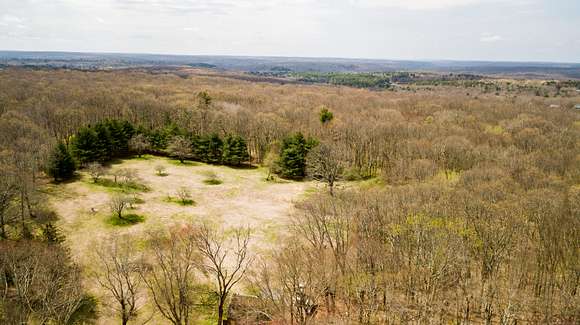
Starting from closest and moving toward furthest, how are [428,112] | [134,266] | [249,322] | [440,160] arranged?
[249,322] → [134,266] → [440,160] → [428,112]

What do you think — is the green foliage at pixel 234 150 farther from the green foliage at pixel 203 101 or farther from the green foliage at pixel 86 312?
the green foliage at pixel 86 312

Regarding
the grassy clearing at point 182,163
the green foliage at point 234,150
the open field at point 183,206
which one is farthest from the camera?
the green foliage at point 234,150

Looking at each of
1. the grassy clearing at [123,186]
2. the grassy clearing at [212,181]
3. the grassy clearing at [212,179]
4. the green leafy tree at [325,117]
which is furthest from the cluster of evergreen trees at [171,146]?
the green leafy tree at [325,117]

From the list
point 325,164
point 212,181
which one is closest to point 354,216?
point 325,164

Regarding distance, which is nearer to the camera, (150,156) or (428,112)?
(150,156)

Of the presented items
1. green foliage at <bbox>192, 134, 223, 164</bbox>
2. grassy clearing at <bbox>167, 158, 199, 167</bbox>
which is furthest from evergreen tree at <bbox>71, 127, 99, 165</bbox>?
green foliage at <bbox>192, 134, 223, 164</bbox>

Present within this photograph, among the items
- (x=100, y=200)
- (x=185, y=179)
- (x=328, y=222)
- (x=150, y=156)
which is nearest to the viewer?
(x=328, y=222)

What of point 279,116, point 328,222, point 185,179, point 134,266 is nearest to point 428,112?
point 279,116

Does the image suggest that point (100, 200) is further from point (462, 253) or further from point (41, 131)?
point (462, 253)
